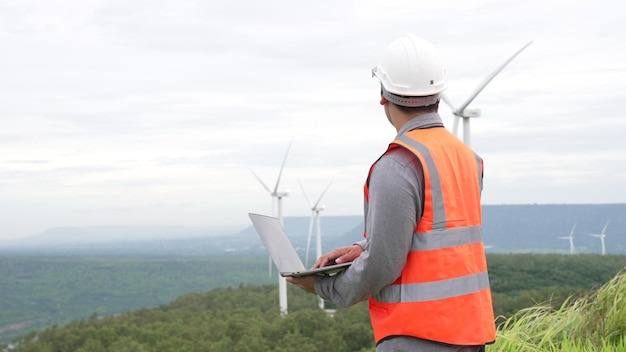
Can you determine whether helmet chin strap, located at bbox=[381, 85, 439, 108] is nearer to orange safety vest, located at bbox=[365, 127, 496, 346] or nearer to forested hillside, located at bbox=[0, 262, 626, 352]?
orange safety vest, located at bbox=[365, 127, 496, 346]

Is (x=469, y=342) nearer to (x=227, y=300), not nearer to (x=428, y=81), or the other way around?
(x=428, y=81)

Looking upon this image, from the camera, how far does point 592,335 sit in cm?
791

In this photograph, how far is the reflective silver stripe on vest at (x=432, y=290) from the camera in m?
3.67

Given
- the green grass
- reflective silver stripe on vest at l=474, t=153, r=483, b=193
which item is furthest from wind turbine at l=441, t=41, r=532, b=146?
reflective silver stripe on vest at l=474, t=153, r=483, b=193

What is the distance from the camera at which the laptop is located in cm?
415

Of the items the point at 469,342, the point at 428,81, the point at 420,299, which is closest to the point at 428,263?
the point at 420,299

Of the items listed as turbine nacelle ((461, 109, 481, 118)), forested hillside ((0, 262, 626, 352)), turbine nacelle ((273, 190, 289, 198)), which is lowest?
forested hillside ((0, 262, 626, 352))

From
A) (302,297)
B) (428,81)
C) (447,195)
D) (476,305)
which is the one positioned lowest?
(302,297)

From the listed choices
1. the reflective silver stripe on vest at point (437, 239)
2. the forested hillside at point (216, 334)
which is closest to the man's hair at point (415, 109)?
the reflective silver stripe on vest at point (437, 239)

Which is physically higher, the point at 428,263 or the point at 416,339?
the point at 428,263

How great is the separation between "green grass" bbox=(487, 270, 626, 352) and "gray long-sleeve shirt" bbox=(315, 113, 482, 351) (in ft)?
13.1

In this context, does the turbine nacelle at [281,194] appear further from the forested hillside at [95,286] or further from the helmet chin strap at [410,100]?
the forested hillside at [95,286]

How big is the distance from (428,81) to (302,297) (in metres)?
75.8

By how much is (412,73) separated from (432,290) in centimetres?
102
